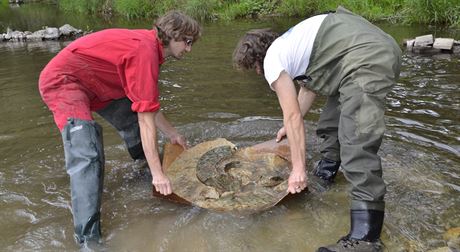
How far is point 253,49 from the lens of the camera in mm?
3209

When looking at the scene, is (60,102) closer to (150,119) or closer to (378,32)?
(150,119)

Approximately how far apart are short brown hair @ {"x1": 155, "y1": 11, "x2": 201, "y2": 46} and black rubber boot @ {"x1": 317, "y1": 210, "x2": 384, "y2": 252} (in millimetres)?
1697

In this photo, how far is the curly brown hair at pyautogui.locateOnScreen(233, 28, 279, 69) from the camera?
321 cm

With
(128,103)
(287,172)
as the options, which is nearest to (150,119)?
(128,103)

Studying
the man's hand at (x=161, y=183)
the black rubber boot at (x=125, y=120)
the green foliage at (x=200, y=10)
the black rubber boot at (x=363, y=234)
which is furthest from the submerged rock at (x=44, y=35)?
the black rubber boot at (x=363, y=234)

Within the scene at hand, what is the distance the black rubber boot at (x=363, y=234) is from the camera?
9.15 feet

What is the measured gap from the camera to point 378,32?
3.07 metres

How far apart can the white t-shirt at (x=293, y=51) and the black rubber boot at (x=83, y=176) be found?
4.33ft

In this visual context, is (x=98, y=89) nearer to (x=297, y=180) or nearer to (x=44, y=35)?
(x=297, y=180)

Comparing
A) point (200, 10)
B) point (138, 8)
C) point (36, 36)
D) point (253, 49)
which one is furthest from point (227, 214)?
point (138, 8)

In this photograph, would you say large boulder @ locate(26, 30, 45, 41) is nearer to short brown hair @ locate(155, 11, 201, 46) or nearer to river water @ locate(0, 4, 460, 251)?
river water @ locate(0, 4, 460, 251)

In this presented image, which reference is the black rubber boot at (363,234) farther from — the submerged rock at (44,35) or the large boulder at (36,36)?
the large boulder at (36,36)

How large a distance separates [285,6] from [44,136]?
37.5 ft

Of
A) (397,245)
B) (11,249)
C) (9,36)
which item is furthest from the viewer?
(9,36)
